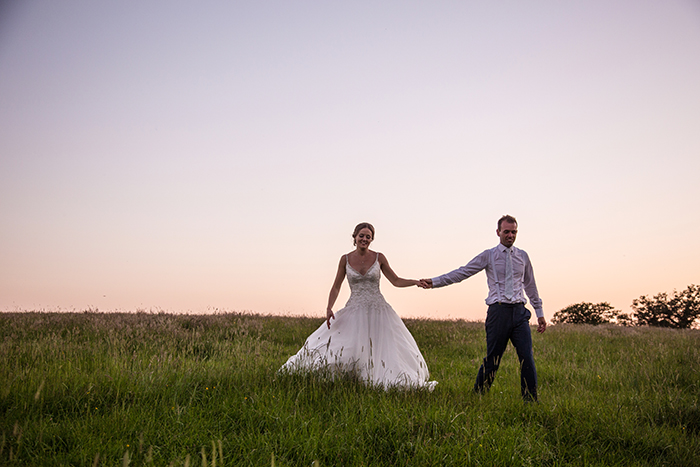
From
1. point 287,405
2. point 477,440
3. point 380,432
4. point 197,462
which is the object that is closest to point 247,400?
point 287,405

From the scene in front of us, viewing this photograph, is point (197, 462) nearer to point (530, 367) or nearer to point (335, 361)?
point (335, 361)

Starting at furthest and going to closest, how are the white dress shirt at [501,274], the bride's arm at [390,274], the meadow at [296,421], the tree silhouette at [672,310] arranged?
the tree silhouette at [672,310], the bride's arm at [390,274], the white dress shirt at [501,274], the meadow at [296,421]

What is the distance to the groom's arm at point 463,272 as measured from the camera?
19.8ft

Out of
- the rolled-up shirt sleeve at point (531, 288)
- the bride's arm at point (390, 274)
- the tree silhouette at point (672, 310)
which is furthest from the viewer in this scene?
the tree silhouette at point (672, 310)

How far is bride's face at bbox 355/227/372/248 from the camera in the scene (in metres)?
6.84

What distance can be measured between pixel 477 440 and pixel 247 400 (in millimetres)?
2560

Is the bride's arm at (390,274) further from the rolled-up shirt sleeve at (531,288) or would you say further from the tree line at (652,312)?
the tree line at (652,312)

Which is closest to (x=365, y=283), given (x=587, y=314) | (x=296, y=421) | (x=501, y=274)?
(x=501, y=274)

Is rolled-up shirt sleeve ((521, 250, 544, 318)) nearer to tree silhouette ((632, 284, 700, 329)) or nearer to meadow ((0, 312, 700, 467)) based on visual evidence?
meadow ((0, 312, 700, 467))

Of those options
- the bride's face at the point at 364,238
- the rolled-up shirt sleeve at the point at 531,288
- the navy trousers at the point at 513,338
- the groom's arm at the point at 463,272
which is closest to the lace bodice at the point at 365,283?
the bride's face at the point at 364,238

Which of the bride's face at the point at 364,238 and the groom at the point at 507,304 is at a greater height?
the bride's face at the point at 364,238

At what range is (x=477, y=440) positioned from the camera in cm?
380

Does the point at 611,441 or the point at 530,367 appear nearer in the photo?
the point at 611,441

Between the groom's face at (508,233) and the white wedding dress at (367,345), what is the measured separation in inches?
80.8
